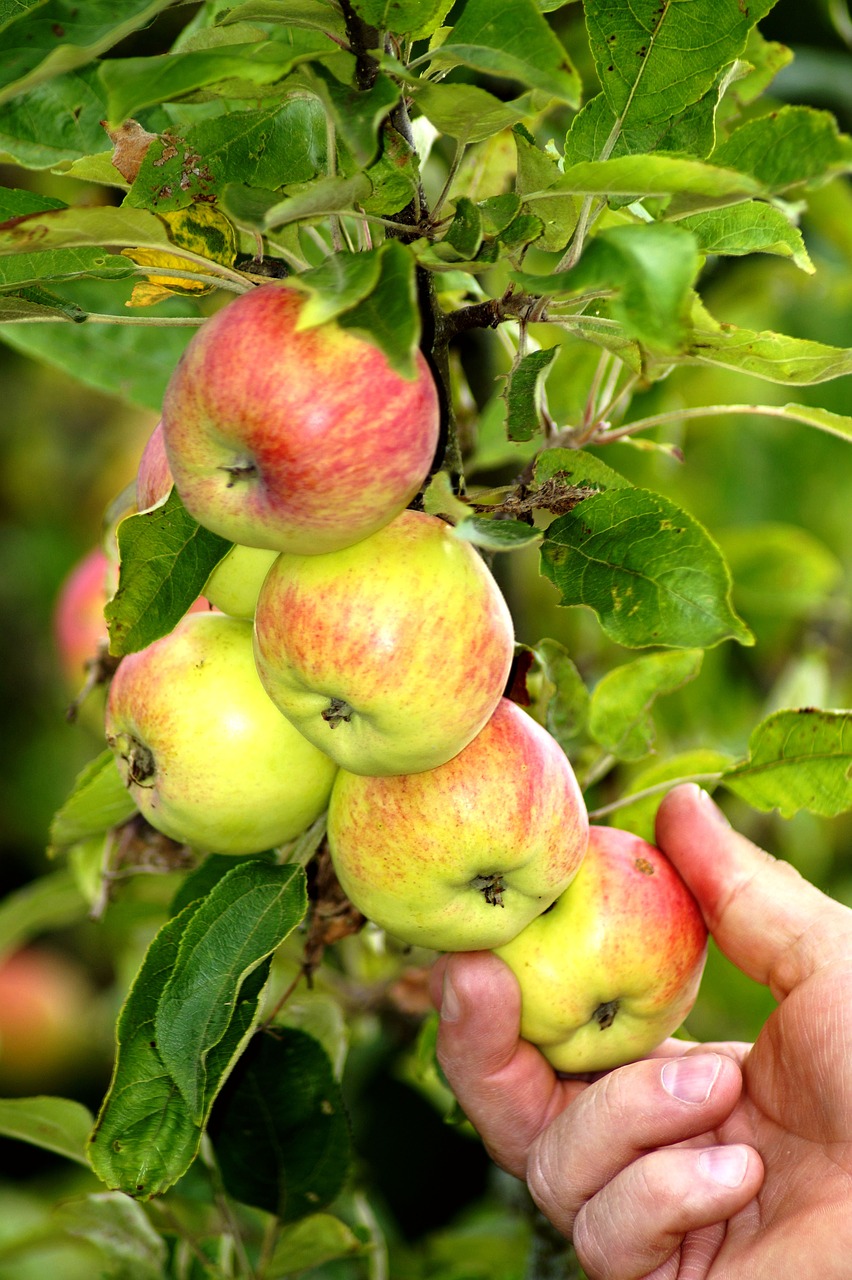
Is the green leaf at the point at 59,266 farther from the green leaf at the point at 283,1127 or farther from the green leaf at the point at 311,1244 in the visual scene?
the green leaf at the point at 311,1244

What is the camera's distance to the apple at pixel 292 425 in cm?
72

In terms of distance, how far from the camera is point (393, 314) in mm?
666

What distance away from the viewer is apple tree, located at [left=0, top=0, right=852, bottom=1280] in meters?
0.68

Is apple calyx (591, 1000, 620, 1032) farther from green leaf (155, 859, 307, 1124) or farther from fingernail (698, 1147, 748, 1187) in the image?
green leaf (155, 859, 307, 1124)

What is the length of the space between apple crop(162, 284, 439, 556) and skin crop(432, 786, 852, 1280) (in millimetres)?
469

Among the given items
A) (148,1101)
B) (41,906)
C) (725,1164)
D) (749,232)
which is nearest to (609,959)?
(725,1164)

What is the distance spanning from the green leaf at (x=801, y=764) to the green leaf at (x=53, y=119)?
30.7 inches

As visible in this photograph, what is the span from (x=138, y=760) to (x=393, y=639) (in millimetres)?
318

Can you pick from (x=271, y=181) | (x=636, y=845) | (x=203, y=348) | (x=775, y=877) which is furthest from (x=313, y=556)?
(x=775, y=877)

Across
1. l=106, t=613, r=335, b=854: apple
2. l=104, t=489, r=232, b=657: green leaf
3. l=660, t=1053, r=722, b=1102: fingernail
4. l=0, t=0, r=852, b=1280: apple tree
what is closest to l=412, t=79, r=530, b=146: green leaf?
l=0, t=0, r=852, b=1280: apple tree

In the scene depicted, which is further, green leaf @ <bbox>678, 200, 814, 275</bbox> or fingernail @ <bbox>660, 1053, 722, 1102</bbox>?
fingernail @ <bbox>660, 1053, 722, 1102</bbox>

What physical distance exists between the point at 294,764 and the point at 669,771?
45cm

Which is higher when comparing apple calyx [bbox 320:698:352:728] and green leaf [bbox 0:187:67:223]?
green leaf [bbox 0:187:67:223]

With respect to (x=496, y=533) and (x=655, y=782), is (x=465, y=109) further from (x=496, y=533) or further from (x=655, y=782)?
(x=655, y=782)
